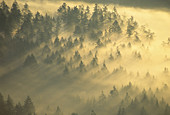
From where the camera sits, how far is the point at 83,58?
6397cm

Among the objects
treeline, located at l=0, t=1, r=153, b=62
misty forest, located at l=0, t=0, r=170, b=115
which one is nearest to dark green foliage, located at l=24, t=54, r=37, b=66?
misty forest, located at l=0, t=0, r=170, b=115

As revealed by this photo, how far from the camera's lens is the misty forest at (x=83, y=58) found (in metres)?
50.1

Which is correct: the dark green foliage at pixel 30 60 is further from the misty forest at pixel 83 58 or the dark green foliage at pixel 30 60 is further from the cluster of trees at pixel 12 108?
the cluster of trees at pixel 12 108

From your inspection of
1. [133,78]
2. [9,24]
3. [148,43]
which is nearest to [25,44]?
[9,24]

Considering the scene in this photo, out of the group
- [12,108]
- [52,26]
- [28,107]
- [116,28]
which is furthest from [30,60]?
[116,28]

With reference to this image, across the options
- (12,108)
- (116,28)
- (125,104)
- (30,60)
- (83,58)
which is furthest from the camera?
(116,28)

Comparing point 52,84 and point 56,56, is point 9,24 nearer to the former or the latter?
point 56,56

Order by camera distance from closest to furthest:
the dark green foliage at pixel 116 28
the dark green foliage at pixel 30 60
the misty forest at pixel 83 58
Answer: the misty forest at pixel 83 58 → the dark green foliage at pixel 30 60 → the dark green foliage at pixel 116 28

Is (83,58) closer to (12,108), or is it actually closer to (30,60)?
(30,60)

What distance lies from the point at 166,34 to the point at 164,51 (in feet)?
26.5

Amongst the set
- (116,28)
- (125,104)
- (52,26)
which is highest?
(116,28)

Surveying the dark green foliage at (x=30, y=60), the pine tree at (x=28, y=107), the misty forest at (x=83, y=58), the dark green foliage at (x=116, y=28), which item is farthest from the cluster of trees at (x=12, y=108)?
the dark green foliage at (x=116, y=28)

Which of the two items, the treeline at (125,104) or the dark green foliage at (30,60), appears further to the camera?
the dark green foliage at (30,60)

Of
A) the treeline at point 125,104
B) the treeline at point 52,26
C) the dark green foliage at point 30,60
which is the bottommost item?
the treeline at point 125,104
